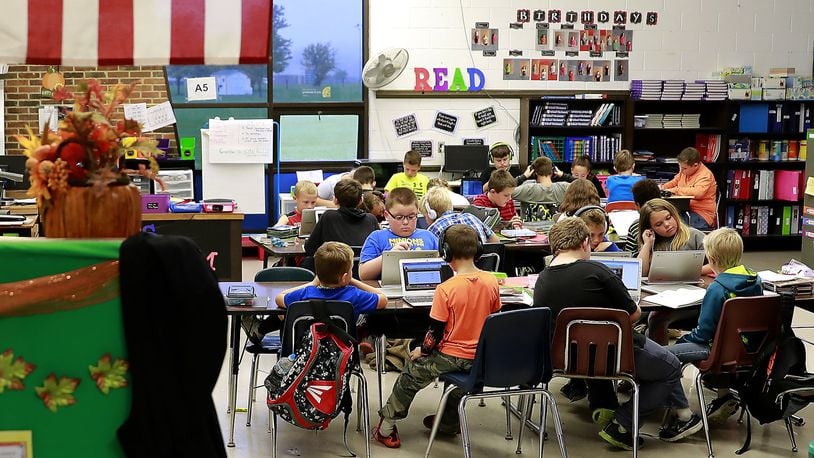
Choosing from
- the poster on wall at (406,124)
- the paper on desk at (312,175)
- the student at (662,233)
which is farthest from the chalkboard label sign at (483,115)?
Answer: the student at (662,233)

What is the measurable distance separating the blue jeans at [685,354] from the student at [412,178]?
4.49 m

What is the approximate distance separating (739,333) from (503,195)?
323cm

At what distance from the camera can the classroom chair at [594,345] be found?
470 cm

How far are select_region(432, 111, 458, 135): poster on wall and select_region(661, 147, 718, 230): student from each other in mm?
2707

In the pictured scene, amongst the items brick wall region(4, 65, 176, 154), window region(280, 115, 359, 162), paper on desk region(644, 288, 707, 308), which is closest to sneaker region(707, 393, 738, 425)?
paper on desk region(644, 288, 707, 308)

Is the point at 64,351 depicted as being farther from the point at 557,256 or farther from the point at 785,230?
the point at 785,230

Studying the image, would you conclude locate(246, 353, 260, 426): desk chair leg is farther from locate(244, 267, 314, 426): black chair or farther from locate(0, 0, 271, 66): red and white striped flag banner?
locate(0, 0, 271, 66): red and white striped flag banner

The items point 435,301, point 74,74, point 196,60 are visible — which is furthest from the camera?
point 74,74

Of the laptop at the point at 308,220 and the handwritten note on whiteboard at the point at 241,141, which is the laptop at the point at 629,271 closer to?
the laptop at the point at 308,220

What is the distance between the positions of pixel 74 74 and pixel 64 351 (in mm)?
9066

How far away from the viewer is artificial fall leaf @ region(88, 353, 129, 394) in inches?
95.2

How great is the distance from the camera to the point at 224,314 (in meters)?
2.38

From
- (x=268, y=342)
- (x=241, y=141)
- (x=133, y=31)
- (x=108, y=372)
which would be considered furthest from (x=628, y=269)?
(x=241, y=141)

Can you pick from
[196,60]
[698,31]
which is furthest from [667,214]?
[698,31]
